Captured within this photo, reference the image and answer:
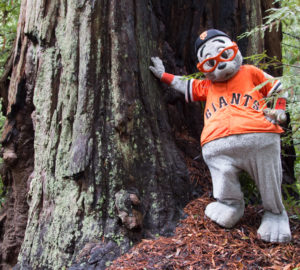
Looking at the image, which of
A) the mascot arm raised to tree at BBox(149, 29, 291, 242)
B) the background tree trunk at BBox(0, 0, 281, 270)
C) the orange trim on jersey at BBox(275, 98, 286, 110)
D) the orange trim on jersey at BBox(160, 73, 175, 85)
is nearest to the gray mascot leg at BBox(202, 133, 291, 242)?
the mascot arm raised to tree at BBox(149, 29, 291, 242)

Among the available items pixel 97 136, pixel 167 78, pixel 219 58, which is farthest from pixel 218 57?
pixel 97 136

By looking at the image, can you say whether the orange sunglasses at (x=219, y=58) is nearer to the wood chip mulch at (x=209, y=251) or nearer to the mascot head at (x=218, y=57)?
the mascot head at (x=218, y=57)

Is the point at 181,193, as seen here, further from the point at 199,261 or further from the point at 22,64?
the point at 22,64

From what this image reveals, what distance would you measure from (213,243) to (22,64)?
2.78 meters

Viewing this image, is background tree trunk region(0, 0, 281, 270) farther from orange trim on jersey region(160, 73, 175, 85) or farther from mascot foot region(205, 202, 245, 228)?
mascot foot region(205, 202, 245, 228)

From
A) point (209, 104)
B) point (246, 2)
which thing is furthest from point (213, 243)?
point (246, 2)

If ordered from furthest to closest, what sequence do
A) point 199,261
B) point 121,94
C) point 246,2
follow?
1. point 246,2
2. point 121,94
3. point 199,261

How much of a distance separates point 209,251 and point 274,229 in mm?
648

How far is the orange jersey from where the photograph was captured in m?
2.64

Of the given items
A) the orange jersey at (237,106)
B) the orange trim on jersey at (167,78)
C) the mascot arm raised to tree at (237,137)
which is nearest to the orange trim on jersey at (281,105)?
the mascot arm raised to tree at (237,137)

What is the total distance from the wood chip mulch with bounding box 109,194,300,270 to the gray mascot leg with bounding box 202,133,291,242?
0.33 feet

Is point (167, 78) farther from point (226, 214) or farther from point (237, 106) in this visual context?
point (226, 214)

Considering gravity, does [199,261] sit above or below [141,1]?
below

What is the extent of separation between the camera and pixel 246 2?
407cm
